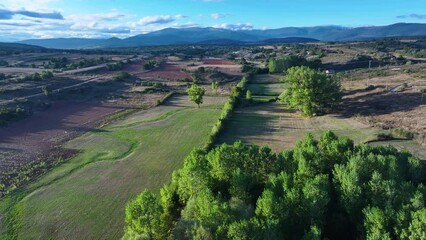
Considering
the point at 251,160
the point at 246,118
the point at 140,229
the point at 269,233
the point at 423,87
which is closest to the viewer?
the point at 269,233

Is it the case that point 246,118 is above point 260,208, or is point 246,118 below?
below

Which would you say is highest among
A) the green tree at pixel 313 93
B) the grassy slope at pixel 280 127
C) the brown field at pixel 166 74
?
the green tree at pixel 313 93

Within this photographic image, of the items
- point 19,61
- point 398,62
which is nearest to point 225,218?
point 398,62

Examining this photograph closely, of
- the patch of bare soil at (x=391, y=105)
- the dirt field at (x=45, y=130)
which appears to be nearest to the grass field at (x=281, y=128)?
the patch of bare soil at (x=391, y=105)

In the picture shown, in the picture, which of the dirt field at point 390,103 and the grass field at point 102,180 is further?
the dirt field at point 390,103

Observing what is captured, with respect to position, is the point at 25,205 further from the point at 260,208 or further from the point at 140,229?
the point at 260,208

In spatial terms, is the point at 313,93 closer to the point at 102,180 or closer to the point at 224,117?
the point at 224,117

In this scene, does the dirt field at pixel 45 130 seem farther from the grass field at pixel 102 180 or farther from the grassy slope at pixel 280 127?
the grassy slope at pixel 280 127
